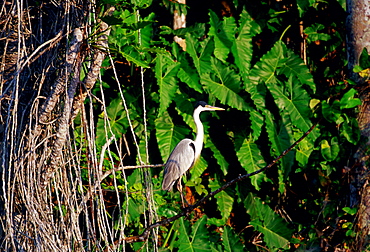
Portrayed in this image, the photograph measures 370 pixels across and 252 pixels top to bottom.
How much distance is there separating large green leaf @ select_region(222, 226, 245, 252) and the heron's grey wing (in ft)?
2.14

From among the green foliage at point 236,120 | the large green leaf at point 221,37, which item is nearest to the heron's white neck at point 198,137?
the green foliage at point 236,120

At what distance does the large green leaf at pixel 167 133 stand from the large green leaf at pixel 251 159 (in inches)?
18.8

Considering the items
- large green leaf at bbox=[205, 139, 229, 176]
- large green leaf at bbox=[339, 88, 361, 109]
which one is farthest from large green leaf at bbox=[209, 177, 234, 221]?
large green leaf at bbox=[339, 88, 361, 109]

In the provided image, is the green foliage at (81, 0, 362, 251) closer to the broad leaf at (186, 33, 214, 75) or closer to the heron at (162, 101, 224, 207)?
the broad leaf at (186, 33, 214, 75)

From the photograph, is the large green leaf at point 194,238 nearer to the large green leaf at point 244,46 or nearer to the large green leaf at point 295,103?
the large green leaf at point 295,103

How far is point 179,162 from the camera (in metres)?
3.46

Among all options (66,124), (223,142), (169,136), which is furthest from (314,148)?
(66,124)

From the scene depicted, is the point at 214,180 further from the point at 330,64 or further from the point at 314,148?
the point at 330,64

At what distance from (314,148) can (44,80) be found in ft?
8.12

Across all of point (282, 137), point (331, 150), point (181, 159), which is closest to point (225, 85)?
point (282, 137)

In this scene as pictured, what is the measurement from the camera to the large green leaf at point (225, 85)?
12.7 feet

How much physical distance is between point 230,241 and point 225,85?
1191mm

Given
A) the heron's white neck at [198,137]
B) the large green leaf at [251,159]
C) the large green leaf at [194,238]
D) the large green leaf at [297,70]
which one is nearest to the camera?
the heron's white neck at [198,137]

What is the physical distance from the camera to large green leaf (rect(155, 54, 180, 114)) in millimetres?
3770
